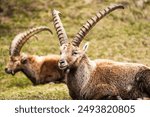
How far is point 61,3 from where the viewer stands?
34.6 metres

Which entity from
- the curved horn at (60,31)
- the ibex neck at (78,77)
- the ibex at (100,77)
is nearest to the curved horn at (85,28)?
the ibex at (100,77)

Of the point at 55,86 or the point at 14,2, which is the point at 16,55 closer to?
the point at 55,86

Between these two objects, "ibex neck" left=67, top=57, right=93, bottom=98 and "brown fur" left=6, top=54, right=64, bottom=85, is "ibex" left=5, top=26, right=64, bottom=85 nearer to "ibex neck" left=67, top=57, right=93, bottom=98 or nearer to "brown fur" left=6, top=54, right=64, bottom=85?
"brown fur" left=6, top=54, right=64, bottom=85

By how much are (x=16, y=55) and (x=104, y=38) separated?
10.4 metres

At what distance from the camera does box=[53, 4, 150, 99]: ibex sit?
1403 centimetres

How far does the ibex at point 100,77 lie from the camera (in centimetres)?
1403

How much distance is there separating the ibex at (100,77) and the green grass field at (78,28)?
778 cm

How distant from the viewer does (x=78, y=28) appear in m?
31.1

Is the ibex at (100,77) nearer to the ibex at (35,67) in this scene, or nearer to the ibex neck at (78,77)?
the ibex neck at (78,77)

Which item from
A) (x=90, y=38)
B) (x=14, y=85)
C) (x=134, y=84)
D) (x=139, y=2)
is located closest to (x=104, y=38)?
(x=90, y=38)

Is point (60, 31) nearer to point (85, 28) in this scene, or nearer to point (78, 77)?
point (85, 28)

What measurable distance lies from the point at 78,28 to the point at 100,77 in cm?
1694

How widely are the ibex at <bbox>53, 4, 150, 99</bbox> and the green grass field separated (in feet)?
25.5

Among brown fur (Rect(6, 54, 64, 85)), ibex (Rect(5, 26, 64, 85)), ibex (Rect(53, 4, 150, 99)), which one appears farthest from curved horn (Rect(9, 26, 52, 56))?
ibex (Rect(53, 4, 150, 99))
